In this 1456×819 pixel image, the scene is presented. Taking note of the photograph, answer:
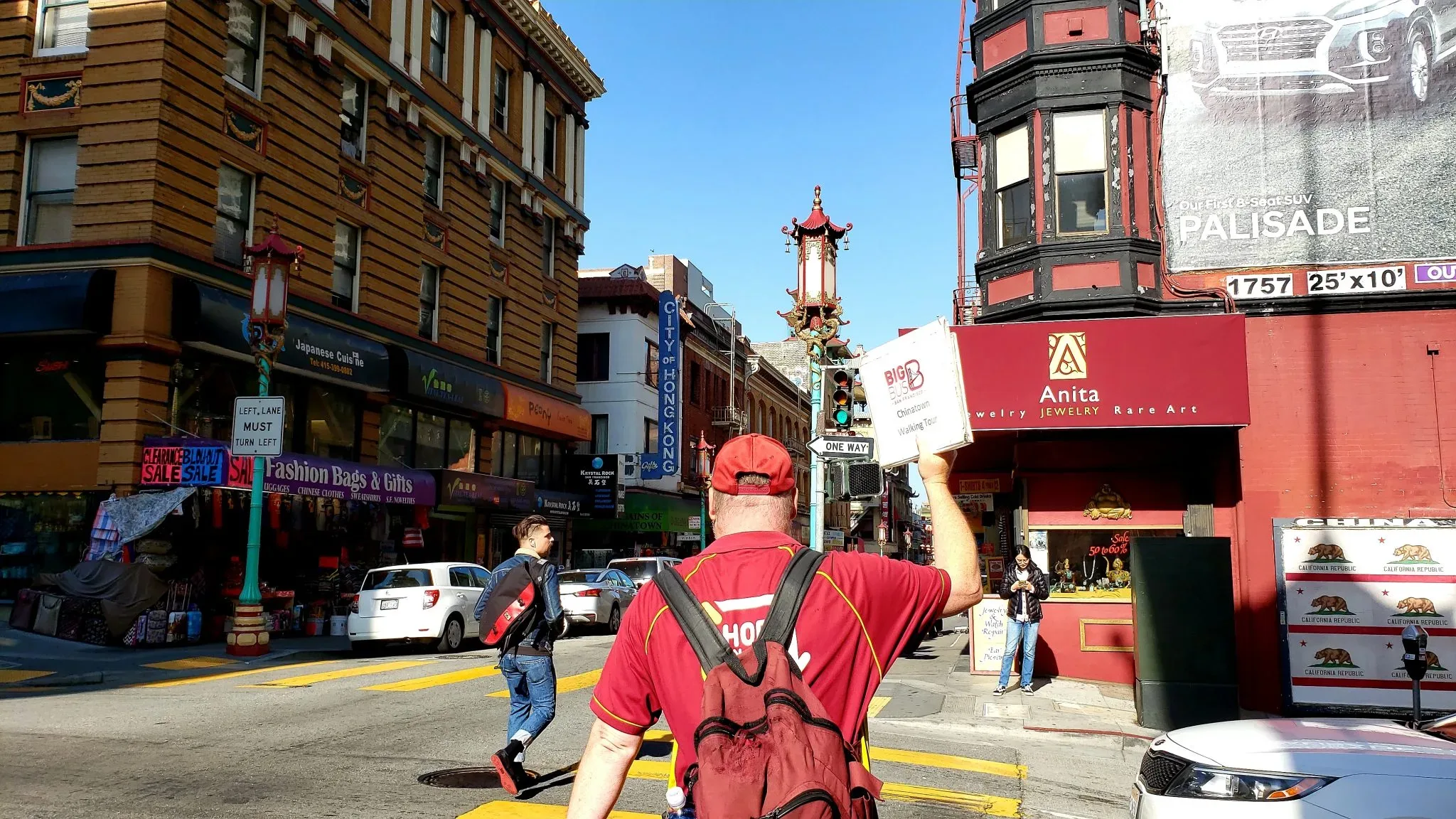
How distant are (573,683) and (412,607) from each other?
18.3ft

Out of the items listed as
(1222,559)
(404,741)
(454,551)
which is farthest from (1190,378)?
(454,551)

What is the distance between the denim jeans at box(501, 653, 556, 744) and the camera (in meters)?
7.86

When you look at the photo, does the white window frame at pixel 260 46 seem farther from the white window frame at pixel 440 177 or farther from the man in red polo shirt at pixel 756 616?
the man in red polo shirt at pixel 756 616

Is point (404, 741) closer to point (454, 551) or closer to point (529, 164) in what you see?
point (454, 551)

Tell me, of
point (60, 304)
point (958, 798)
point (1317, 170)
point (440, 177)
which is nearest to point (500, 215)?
point (440, 177)

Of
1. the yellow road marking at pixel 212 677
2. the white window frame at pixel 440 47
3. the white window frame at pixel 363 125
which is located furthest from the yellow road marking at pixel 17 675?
the white window frame at pixel 440 47

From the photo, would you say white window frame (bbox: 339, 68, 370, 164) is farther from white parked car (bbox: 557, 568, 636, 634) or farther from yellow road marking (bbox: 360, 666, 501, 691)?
yellow road marking (bbox: 360, 666, 501, 691)

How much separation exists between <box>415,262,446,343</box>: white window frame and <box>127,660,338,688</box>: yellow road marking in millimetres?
13296

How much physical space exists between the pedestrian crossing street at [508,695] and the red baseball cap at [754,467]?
14.7ft

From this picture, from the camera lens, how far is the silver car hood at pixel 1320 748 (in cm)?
534

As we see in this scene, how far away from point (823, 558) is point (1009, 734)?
9017 millimetres

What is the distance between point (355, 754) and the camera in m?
8.48

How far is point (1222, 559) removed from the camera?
11.7 metres

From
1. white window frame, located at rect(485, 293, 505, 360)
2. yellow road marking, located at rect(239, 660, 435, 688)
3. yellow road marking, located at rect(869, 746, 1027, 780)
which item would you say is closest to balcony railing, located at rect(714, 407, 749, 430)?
white window frame, located at rect(485, 293, 505, 360)
